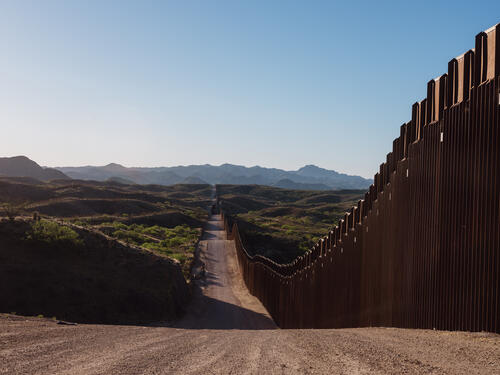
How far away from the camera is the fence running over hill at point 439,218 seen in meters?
5.35

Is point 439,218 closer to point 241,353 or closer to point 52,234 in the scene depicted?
point 241,353

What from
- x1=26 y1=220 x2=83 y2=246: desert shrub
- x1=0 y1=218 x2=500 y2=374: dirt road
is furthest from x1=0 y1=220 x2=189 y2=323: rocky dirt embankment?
x1=0 y1=218 x2=500 y2=374: dirt road

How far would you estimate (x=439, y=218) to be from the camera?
6270 millimetres

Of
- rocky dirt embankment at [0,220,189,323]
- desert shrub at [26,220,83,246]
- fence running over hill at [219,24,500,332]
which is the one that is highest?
fence running over hill at [219,24,500,332]

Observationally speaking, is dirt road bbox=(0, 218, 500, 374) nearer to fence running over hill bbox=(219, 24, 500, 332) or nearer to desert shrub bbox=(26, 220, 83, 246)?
fence running over hill bbox=(219, 24, 500, 332)

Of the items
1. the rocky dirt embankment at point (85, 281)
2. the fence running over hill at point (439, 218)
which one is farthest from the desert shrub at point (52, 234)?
the fence running over hill at point (439, 218)

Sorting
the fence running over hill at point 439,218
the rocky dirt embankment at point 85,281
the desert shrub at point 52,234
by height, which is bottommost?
the rocky dirt embankment at point 85,281

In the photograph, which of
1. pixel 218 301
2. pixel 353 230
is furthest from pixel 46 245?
pixel 353 230

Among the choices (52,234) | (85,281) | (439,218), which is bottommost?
(85,281)

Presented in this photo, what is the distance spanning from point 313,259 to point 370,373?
8.86 meters

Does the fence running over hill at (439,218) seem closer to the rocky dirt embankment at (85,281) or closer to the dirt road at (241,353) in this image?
the dirt road at (241,353)

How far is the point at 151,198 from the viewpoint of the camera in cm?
10256

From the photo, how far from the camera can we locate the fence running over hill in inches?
211

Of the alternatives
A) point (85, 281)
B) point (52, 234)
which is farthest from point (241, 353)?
point (52, 234)
